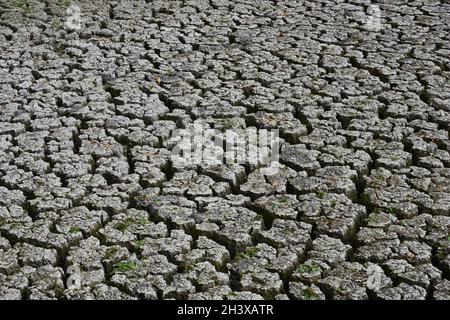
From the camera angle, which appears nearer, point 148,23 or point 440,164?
point 440,164

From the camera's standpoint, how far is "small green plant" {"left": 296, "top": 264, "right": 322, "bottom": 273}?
9.19 ft

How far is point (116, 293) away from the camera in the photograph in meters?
2.71

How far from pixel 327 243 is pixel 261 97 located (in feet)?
4.57

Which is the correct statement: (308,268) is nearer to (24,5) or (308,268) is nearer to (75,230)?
(75,230)

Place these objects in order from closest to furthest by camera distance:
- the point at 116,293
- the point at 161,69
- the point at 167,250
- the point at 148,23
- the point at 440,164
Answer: the point at 116,293
the point at 167,250
the point at 440,164
the point at 161,69
the point at 148,23

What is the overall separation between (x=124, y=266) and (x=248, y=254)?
0.46 m

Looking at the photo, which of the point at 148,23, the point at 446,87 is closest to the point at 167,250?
the point at 446,87

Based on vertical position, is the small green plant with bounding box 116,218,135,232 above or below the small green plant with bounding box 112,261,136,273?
above

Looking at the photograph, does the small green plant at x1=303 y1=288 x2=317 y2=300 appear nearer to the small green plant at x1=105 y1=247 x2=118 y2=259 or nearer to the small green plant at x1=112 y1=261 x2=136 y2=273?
the small green plant at x1=112 y1=261 x2=136 y2=273

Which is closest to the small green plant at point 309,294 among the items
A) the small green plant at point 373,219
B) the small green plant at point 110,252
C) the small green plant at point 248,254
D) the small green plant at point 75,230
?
the small green plant at point 248,254

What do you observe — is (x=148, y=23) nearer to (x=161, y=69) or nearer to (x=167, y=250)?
(x=161, y=69)

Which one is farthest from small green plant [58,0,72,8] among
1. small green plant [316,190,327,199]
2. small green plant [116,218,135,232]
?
small green plant [316,190,327,199]

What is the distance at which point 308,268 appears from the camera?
2.81 metres

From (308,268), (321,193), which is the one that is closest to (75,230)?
(308,268)
